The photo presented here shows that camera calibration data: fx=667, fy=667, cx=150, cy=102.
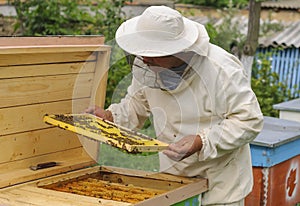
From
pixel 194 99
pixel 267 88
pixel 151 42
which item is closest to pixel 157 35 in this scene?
pixel 151 42

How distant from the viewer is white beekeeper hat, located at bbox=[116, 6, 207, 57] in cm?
257

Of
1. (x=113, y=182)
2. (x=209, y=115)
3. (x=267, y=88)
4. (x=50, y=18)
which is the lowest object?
(x=267, y=88)

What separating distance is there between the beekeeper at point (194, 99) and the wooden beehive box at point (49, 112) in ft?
0.41

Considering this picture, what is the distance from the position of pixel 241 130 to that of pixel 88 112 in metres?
0.70

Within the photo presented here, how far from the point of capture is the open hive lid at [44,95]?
2.73 meters


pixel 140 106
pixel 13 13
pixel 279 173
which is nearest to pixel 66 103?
pixel 140 106

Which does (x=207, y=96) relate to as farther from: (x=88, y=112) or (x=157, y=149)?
(x=88, y=112)

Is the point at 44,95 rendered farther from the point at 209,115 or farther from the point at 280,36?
the point at 280,36

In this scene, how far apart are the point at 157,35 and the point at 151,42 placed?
0.04 metres

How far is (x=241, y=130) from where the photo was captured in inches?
106

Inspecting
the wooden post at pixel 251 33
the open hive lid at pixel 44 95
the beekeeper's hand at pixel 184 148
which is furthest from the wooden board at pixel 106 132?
the wooden post at pixel 251 33

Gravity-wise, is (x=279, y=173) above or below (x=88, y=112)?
below

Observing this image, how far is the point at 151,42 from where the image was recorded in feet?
8.48

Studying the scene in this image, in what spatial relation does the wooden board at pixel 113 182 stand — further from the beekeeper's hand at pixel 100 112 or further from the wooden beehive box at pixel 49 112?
the beekeeper's hand at pixel 100 112
